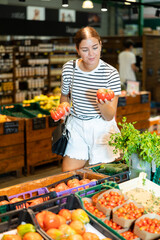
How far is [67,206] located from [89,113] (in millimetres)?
1110

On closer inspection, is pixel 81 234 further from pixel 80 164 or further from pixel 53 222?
pixel 80 164

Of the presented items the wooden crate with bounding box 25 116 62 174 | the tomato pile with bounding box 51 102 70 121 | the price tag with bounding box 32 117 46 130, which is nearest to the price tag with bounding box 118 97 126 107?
the wooden crate with bounding box 25 116 62 174

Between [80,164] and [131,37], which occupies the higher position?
[131,37]

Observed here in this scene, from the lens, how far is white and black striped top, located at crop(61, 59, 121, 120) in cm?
298

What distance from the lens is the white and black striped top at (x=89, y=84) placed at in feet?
9.77

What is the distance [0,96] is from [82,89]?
21.3 feet

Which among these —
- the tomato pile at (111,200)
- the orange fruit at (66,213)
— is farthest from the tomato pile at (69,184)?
the orange fruit at (66,213)

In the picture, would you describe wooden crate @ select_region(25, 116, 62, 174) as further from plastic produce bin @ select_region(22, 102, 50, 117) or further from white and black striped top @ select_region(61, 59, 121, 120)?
white and black striped top @ select_region(61, 59, 121, 120)

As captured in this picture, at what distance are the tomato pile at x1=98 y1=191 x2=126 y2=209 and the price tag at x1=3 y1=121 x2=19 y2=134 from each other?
10.6 feet

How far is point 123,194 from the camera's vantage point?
88.2 inches

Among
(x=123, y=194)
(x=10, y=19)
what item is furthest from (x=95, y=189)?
(x=10, y=19)

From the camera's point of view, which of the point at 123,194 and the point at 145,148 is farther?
the point at 145,148

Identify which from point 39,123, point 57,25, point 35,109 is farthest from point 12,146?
point 57,25

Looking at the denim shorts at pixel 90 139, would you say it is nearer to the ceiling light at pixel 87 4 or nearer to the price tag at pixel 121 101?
the price tag at pixel 121 101
